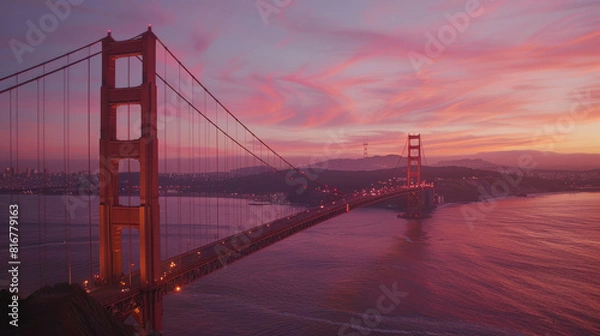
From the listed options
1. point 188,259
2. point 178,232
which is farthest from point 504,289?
point 178,232

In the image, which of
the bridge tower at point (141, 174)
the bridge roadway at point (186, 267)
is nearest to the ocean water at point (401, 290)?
the bridge roadway at point (186, 267)

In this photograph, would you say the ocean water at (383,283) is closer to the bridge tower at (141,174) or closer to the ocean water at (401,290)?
the ocean water at (401,290)

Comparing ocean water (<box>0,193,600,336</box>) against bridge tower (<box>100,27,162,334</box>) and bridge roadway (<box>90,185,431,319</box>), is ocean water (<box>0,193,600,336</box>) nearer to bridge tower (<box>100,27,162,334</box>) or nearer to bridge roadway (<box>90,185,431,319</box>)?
bridge tower (<box>100,27,162,334</box>)

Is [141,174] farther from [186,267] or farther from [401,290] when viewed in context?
[401,290]

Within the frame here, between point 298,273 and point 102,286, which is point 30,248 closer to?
point 298,273

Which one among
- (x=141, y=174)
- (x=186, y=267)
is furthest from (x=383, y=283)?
(x=141, y=174)
